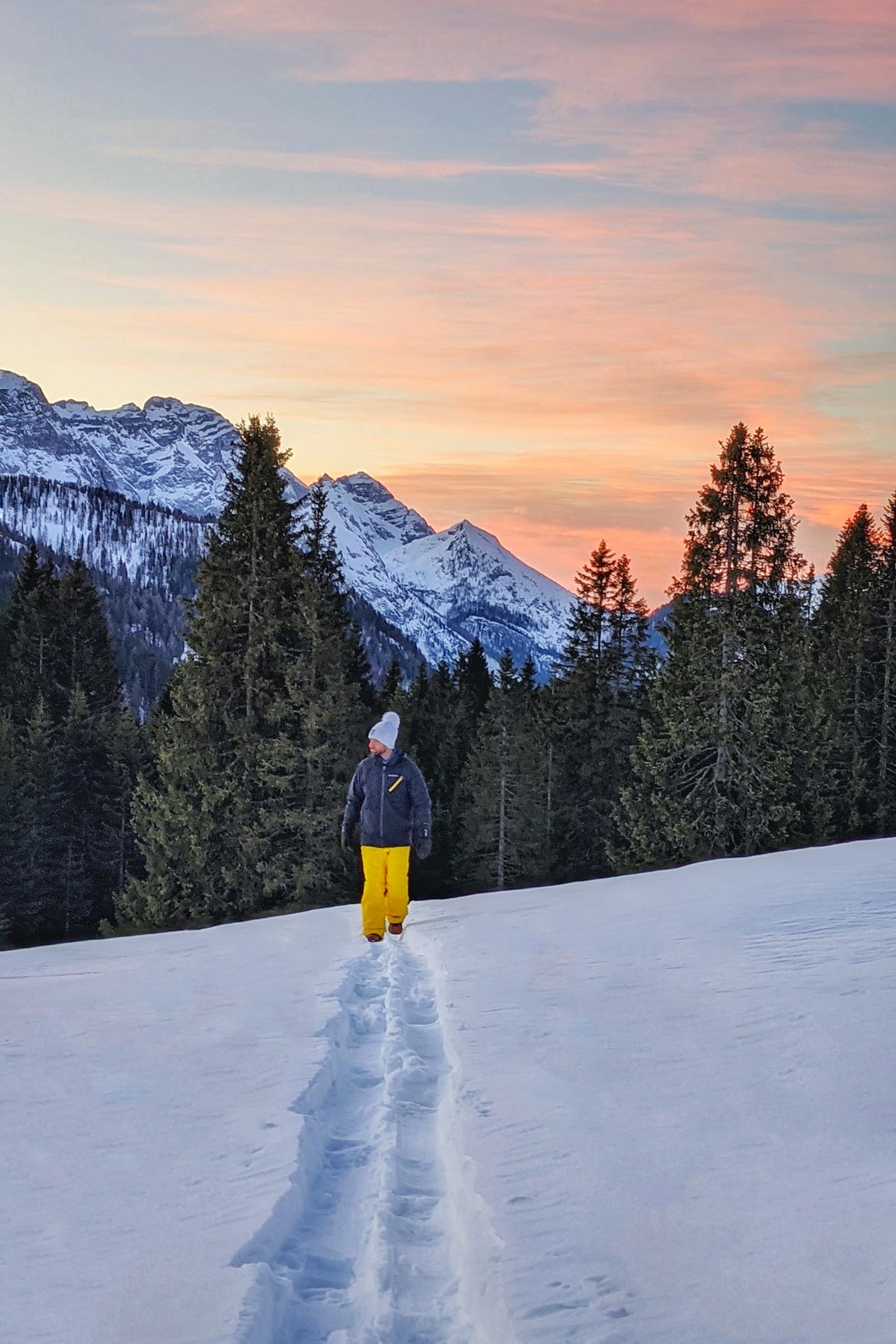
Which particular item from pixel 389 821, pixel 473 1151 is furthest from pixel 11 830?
pixel 473 1151

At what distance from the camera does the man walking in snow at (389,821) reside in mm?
10820

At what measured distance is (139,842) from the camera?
2530 cm

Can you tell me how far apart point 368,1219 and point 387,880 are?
7.04 m

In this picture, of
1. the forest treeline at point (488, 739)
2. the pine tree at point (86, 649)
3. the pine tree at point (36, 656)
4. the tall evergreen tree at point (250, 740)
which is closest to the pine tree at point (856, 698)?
the forest treeline at point (488, 739)

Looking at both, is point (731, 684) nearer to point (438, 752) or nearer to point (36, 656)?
point (438, 752)

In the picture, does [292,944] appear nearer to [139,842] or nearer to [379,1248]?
[379,1248]

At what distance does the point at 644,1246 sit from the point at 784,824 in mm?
23643

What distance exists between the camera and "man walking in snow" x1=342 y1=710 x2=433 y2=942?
10820 mm

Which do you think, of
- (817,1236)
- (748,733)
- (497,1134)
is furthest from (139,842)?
(817,1236)

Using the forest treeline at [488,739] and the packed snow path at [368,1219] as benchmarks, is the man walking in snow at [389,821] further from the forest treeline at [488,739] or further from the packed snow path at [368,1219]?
the forest treeline at [488,739]

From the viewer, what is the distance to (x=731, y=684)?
82.9 feet

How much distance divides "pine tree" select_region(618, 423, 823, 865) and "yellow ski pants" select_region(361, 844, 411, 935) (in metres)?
15.8

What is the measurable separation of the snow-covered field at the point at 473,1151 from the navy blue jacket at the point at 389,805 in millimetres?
2864

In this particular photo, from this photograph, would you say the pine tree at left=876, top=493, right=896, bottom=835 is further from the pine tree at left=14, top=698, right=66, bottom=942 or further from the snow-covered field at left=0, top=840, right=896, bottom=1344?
the pine tree at left=14, top=698, right=66, bottom=942
